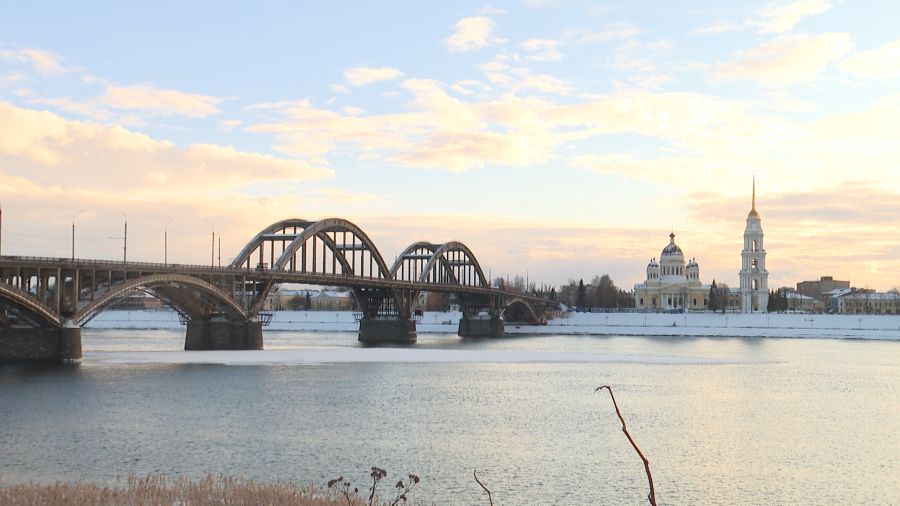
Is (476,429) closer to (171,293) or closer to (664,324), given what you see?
(171,293)

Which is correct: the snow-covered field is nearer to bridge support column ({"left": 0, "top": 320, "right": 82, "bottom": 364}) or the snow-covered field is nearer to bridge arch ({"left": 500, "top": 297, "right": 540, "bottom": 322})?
bridge arch ({"left": 500, "top": 297, "right": 540, "bottom": 322})

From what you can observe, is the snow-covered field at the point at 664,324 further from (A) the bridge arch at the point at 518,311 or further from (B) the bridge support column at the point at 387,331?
(B) the bridge support column at the point at 387,331

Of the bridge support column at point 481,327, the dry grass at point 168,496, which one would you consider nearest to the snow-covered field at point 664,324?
the bridge support column at point 481,327

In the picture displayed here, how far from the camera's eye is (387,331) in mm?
116562

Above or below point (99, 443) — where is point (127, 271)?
above

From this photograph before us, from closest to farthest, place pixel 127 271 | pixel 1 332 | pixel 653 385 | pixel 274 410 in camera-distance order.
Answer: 1. pixel 274 410
2. pixel 653 385
3. pixel 1 332
4. pixel 127 271

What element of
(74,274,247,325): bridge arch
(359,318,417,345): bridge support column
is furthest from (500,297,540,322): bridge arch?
(74,274,247,325): bridge arch

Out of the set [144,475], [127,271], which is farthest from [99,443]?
[127,271]

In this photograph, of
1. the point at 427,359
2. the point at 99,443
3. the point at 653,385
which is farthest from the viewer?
the point at 427,359

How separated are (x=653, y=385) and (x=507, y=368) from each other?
1493cm

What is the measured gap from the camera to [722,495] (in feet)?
86.5

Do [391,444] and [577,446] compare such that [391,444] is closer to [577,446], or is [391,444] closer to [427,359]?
[577,446]

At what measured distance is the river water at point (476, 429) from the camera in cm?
2766

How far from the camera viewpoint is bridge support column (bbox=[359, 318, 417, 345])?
115300 millimetres
